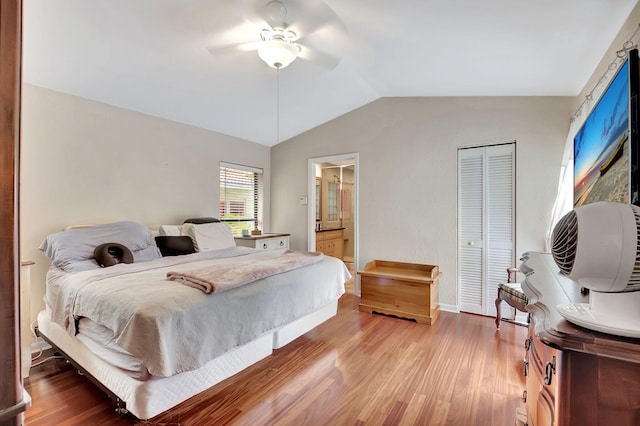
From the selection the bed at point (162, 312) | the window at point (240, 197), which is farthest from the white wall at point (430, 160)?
the bed at point (162, 312)

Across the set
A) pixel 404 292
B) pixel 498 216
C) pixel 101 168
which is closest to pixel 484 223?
pixel 498 216

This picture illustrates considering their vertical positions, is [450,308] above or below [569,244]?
below

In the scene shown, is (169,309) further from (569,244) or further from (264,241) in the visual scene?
(264,241)

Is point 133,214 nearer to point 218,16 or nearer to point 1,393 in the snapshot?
point 218,16

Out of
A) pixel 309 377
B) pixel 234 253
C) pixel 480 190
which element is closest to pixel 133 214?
pixel 234 253

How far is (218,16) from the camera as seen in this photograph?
2.17 m

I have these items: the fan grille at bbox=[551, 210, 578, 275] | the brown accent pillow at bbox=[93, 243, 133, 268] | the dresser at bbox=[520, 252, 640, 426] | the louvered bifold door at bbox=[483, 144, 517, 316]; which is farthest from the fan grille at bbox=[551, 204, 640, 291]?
the brown accent pillow at bbox=[93, 243, 133, 268]

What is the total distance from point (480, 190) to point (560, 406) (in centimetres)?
305

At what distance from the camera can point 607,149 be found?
1.55 m

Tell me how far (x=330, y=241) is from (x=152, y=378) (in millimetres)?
4318

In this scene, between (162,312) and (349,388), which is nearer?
(162,312)

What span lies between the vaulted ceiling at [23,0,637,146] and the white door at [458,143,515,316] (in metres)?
0.76

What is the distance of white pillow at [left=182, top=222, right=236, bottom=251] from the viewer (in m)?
3.26

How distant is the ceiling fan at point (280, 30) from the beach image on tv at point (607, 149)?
1770 millimetres
